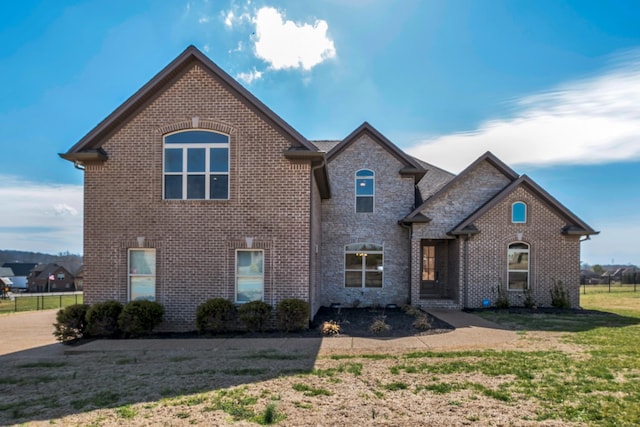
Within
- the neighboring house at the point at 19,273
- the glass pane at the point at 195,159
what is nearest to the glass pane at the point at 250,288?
the glass pane at the point at 195,159

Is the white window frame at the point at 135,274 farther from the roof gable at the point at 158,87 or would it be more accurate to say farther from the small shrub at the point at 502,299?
the small shrub at the point at 502,299

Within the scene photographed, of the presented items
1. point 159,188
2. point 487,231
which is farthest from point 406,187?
point 159,188

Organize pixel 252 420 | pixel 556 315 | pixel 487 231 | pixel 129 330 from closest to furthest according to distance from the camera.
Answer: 1. pixel 252 420
2. pixel 129 330
3. pixel 556 315
4. pixel 487 231

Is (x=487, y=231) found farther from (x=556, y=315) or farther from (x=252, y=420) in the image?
(x=252, y=420)

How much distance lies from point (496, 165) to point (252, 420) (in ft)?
48.6

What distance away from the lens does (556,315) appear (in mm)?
13656

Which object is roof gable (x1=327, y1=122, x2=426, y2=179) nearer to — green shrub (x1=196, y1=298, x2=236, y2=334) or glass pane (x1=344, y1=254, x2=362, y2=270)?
glass pane (x1=344, y1=254, x2=362, y2=270)

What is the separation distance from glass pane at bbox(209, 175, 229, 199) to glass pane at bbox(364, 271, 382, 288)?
26.3 ft

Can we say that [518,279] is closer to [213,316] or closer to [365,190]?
[365,190]

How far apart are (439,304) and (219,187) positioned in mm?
9827

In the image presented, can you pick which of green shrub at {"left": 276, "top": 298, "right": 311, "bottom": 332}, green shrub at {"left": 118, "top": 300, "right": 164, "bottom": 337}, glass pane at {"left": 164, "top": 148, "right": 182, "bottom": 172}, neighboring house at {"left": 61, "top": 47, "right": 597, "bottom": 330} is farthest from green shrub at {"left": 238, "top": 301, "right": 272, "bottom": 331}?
glass pane at {"left": 164, "top": 148, "right": 182, "bottom": 172}

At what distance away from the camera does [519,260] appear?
1555 centimetres

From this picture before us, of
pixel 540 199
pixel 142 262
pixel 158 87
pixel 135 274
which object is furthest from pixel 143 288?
pixel 540 199

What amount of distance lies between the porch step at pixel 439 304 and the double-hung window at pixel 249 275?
7594 millimetres
